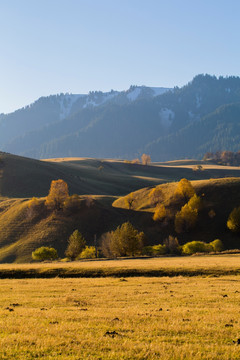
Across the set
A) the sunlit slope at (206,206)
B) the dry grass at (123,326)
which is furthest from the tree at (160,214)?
the dry grass at (123,326)

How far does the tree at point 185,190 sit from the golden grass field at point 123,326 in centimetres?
11447

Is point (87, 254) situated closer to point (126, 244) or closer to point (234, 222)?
point (126, 244)

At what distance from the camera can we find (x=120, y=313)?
20.9 m

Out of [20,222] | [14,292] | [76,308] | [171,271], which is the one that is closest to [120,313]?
[76,308]

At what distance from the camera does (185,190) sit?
14475cm

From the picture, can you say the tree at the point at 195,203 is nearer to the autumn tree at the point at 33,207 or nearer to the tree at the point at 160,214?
the tree at the point at 160,214

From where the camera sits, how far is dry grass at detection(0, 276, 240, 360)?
44.5 ft

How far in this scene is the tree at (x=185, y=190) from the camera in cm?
14388

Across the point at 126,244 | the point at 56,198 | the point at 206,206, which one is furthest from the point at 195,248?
the point at 56,198

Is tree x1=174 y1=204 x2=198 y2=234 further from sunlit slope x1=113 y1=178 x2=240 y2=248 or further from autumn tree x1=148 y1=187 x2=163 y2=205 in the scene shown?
autumn tree x1=148 y1=187 x2=163 y2=205

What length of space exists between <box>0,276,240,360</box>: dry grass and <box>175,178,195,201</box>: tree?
115 metres

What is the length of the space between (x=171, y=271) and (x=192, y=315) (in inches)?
1072

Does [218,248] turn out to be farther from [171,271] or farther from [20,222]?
[20,222]

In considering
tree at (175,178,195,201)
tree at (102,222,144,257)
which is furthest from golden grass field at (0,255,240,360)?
tree at (175,178,195,201)
